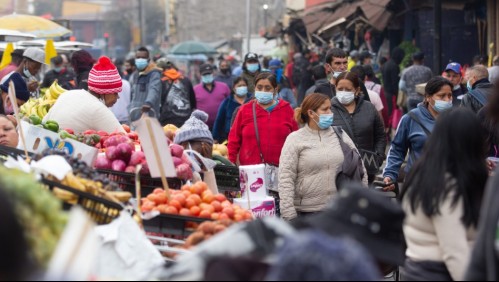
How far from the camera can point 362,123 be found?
10.5 metres

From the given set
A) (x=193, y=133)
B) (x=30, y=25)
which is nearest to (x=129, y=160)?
(x=193, y=133)

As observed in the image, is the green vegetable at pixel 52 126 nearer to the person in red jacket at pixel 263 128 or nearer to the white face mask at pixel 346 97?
the person in red jacket at pixel 263 128

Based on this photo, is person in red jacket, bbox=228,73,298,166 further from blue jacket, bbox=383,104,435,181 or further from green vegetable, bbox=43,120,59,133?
green vegetable, bbox=43,120,59,133

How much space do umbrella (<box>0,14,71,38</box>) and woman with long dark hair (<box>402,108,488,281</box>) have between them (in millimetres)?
16659

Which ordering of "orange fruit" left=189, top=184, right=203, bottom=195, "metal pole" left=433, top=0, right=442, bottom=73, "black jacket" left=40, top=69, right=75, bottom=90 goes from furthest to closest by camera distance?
"black jacket" left=40, top=69, right=75, bottom=90 < "metal pole" left=433, top=0, right=442, bottom=73 < "orange fruit" left=189, top=184, right=203, bottom=195

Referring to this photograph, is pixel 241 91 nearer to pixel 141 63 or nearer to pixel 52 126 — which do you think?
pixel 141 63

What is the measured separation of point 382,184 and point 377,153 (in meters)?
0.60

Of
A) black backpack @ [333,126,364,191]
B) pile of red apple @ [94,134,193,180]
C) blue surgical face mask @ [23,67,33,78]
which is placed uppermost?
blue surgical face mask @ [23,67,33,78]

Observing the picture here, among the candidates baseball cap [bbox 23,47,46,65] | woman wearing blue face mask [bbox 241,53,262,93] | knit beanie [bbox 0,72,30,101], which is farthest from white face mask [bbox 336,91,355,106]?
baseball cap [bbox 23,47,46,65]

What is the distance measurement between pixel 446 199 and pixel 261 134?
5292 millimetres

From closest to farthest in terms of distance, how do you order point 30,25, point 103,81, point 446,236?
point 446,236 → point 103,81 → point 30,25

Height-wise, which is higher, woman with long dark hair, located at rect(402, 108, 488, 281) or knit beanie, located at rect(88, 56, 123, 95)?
knit beanie, located at rect(88, 56, 123, 95)

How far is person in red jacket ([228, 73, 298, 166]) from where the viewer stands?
10680 millimetres

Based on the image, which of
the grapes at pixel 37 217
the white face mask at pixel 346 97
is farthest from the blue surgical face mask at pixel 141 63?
the grapes at pixel 37 217
